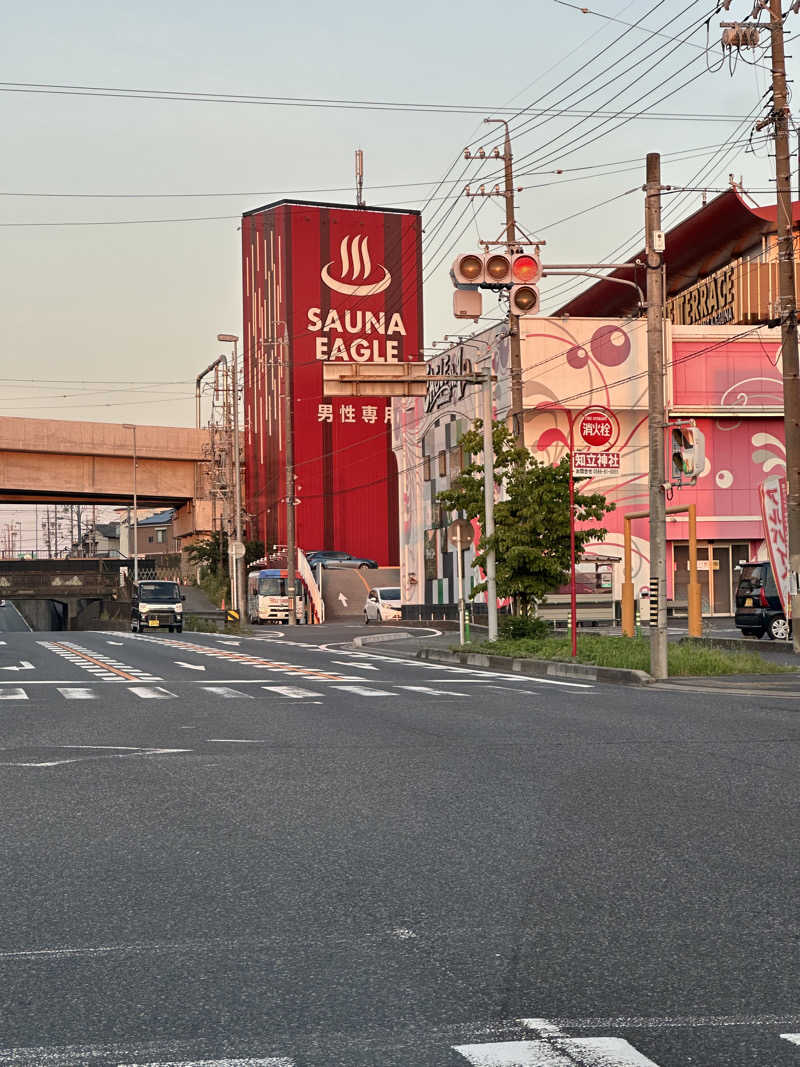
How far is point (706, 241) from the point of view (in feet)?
192

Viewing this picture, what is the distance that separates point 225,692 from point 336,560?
178ft

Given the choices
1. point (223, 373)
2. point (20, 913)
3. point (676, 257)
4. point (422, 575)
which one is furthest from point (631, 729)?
point (223, 373)

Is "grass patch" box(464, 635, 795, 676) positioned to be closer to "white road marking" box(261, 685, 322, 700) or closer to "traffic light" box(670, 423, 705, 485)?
"traffic light" box(670, 423, 705, 485)

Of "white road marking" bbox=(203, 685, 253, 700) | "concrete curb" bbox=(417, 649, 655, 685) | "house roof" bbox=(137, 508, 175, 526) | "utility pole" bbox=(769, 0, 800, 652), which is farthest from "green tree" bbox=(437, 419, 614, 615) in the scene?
"house roof" bbox=(137, 508, 175, 526)

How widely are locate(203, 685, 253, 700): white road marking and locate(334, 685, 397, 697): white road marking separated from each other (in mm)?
1620

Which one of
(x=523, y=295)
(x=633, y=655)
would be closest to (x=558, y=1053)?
(x=523, y=295)

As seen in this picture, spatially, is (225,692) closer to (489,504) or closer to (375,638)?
(489,504)

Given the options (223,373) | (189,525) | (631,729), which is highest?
(223,373)

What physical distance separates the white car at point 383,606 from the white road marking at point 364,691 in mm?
35674

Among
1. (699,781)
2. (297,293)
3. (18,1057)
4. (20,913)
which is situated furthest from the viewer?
(297,293)

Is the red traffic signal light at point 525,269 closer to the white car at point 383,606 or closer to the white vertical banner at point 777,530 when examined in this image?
the white vertical banner at point 777,530

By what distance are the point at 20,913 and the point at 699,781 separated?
5.77 meters

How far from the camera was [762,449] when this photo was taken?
52.0 m

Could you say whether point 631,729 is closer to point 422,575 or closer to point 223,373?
point 422,575
